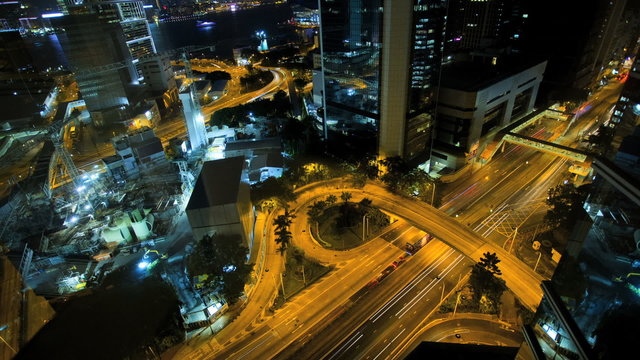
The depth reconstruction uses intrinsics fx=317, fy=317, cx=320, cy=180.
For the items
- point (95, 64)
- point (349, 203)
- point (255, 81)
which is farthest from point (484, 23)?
point (95, 64)

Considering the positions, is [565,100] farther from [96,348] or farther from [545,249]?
[96,348]

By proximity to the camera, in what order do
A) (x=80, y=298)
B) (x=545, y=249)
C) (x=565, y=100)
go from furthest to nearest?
1. (x=565, y=100)
2. (x=545, y=249)
3. (x=80, y=298)

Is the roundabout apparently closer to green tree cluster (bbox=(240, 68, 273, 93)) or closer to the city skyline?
the city skyline

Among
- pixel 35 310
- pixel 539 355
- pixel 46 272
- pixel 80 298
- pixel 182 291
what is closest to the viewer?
pixel 539 355

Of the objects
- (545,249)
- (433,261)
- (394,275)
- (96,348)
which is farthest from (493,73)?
(96,348)

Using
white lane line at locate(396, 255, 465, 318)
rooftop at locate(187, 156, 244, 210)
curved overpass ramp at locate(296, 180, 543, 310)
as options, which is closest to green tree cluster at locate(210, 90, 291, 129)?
curved overpass ramp at locate(296, 180, 543, 310)
